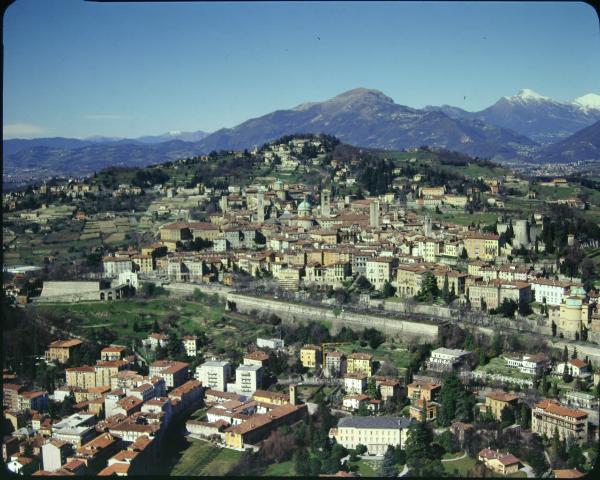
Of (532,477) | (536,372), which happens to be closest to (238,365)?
(536,372)

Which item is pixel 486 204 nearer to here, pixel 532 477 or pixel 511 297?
pixel 511 297

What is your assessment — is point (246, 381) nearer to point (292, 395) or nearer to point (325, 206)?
point (292, 395)

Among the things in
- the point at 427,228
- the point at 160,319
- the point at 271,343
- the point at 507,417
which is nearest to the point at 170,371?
the point at 271,343

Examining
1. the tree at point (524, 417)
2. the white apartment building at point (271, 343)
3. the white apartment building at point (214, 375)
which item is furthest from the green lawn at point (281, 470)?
the white apartment building at point (271, 343)

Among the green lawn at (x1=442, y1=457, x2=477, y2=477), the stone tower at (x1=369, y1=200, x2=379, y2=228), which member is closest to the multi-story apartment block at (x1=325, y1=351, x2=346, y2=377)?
the green lawn at (x1=442, y1=457, x2=477, y2=477)

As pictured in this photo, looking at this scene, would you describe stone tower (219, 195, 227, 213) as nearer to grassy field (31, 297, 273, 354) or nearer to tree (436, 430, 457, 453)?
grassy field (31, 297, 273, 354)

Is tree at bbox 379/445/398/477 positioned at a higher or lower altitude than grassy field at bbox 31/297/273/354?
lower

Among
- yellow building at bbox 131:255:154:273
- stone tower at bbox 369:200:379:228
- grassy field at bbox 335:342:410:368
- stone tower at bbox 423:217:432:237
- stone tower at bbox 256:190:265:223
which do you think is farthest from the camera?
stone tower at bbox 256:190:265:223
